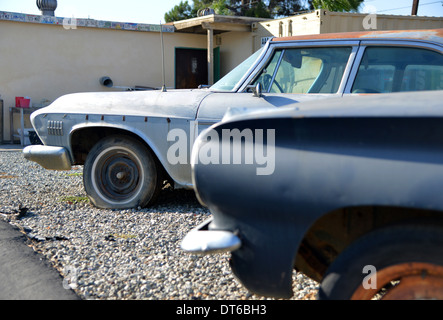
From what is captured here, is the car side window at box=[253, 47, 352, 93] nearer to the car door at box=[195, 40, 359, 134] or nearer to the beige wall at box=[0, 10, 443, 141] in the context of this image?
the car door at box=[195, 40, 359, 134]

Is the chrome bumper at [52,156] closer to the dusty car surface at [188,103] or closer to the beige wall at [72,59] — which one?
the dusty car surface at [188,103]

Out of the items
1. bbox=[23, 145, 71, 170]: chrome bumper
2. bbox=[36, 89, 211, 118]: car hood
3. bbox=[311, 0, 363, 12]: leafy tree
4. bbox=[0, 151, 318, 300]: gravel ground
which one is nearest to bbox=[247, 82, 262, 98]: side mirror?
bbox=[36, 89, 211, 118]: car hood

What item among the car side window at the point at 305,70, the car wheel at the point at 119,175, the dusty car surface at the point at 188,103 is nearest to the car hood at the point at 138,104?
the dusty car surface at the point at 188,103

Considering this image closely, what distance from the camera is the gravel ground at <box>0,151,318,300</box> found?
3.10 meters

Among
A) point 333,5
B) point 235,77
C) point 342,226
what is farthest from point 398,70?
point 333,5

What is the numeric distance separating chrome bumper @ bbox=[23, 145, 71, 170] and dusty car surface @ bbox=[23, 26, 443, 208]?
0.04 ft

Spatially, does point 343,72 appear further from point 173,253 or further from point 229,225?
point 229,225

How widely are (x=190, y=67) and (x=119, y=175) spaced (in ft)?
34.3

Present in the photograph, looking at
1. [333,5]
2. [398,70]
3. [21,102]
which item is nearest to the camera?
[398,70]

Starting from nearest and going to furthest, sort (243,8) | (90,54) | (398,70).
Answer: (398,70)
(90,54)
(243,8)

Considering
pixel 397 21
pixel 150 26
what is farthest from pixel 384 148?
pixel 150 26

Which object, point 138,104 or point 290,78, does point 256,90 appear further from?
point 138,104

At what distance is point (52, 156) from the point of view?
5.34m

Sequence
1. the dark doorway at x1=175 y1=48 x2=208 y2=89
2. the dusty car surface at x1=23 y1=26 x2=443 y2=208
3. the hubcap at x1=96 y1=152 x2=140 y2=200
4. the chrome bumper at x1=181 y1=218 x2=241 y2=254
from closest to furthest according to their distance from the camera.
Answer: the chrome bumper at x1=181 y1=218 x2=241 y2=254 < the dusty car surface at x1=23 y1=26 x2=443 y2=208 < the hubcap at x1=96 y1=152 x2=140 y2=200 < the dark doorway at x1=175 y1=48 x2=208 y2=89
